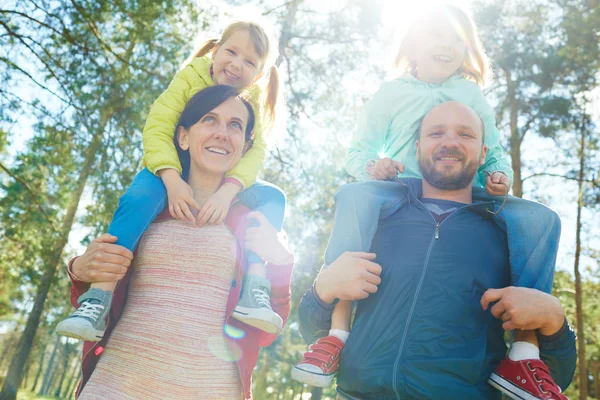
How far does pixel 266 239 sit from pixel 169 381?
2.30 ft

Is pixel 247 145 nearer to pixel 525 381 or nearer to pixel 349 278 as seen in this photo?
pixel 349 278

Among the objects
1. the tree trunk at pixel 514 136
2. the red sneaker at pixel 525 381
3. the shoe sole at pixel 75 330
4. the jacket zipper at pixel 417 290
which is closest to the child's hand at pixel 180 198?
the shoe sole at pixel 75 330

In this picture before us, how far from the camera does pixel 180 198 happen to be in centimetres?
214

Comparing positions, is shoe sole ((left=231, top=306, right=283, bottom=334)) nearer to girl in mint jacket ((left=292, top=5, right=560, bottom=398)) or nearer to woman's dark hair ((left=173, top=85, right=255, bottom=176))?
girl in mint jacket ((left=292, top=5, right=560, bottom=398))

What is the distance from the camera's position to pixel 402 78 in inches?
109

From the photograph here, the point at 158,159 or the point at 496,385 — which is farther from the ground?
the point at 158,159

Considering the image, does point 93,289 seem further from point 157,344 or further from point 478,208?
point 478,208

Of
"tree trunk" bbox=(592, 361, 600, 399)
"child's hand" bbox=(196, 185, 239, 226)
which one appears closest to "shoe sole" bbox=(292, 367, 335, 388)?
"child's hand" bbox=(196, 185, 239, 226)

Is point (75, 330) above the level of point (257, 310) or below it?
below

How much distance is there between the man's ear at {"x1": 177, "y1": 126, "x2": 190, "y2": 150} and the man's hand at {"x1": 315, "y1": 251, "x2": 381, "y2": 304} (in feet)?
3.27

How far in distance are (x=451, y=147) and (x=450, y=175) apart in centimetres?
12

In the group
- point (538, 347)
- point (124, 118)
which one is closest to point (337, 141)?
point (124, 118)

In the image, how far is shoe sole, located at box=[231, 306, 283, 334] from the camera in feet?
6.28

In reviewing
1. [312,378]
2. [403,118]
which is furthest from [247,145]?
[312,378]
